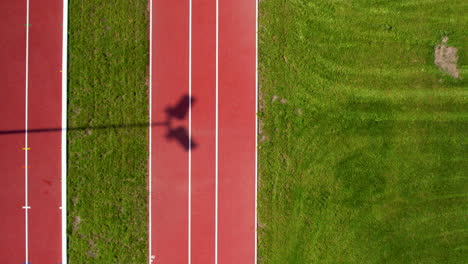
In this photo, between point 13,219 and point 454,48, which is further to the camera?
point 454,48

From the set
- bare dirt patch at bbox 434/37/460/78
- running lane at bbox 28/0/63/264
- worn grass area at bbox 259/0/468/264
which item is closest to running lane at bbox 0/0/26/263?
running lane at bbox 28/0/63/264

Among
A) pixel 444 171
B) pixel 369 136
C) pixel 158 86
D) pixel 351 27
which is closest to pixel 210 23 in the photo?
pixel 158 86

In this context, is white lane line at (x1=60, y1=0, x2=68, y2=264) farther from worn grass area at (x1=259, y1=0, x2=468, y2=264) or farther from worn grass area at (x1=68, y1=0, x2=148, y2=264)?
worn grass area at (x1=259, y1=0, x2=468, y2=264)

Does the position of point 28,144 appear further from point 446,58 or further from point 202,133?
point 446,58

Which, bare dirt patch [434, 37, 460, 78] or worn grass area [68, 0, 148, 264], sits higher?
bare dirt patch [434, 37, 460, 78]

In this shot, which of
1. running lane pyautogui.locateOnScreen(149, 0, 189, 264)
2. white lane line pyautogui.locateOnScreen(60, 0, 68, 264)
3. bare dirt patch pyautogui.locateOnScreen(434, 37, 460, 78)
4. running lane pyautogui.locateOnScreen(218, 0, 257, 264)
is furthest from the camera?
bare dirt patch pyautogui.locateOnScreen(434, 37, 460, 78)

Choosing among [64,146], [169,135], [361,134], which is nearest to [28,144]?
[64,146]

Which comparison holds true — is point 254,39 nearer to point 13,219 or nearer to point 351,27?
point 351,27
